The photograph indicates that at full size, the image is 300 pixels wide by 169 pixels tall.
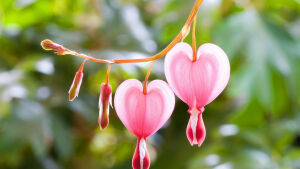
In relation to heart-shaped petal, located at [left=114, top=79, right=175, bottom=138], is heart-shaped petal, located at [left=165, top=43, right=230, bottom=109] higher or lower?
higher

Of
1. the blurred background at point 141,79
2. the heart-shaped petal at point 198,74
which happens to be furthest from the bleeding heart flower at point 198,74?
the blurred background at point 141,79

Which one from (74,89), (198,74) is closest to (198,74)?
(198,74)

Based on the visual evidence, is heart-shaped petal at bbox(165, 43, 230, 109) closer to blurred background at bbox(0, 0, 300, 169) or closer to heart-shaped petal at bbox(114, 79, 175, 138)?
heart-shaped petal at bbox(114, 79, 175, 138)

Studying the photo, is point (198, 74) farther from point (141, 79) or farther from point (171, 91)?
point (141, 79)

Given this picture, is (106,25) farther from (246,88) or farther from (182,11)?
(246,88)

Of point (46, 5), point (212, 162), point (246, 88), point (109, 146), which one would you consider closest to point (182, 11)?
point (246, 88)

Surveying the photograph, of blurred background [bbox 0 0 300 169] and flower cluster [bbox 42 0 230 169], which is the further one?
blurred background [bbox 0 0 300 169]

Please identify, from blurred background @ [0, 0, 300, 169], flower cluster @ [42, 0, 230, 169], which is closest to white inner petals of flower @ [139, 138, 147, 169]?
flower cluster @ [42, 0, 230, 169]
